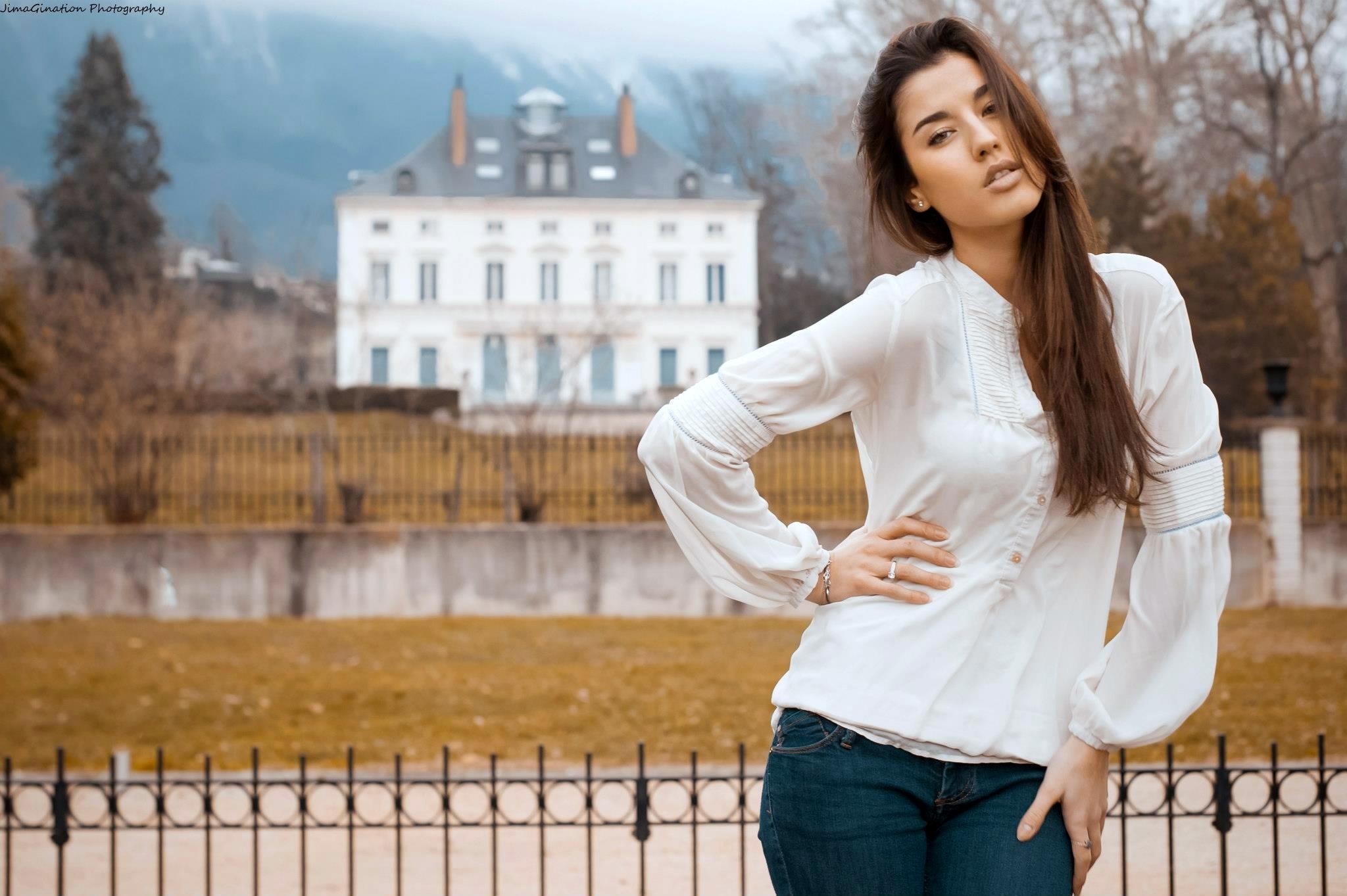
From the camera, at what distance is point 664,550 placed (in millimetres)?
12352

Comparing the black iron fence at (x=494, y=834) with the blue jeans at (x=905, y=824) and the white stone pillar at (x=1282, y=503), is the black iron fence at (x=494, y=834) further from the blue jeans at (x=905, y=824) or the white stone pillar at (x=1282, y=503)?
the white stone pillar at (x=1282, y=503)

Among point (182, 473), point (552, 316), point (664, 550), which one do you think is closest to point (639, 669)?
point (664, 550)

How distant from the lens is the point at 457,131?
46500 millimetres

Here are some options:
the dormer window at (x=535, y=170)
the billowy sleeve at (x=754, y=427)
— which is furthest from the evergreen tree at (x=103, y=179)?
the billowy sleeve at (x=754, y=427)

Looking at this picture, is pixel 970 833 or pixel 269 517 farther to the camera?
pixel 269 517

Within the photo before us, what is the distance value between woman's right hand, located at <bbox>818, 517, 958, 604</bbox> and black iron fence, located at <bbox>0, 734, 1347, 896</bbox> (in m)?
2.41

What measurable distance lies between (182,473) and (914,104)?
45.6ft

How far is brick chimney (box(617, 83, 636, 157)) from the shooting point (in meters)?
47.5

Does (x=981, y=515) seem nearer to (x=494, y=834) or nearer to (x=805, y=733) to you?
(x=805, y=733)

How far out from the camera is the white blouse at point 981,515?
165 cm

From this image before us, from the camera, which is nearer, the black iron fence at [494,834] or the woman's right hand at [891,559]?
the woman's right hand at [891,559]

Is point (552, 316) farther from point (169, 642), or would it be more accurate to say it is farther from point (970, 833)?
point (970, 833)

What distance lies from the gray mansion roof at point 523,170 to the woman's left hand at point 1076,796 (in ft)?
148

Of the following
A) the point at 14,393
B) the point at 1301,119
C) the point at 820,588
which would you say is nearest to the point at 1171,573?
the point at 820,588
